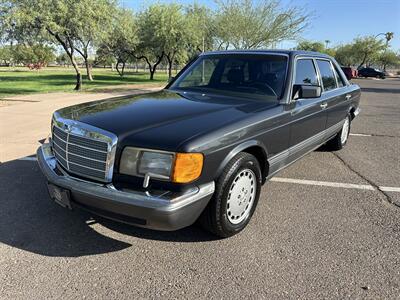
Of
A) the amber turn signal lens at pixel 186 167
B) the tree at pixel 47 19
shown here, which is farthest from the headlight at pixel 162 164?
the tree at pixel 47 19

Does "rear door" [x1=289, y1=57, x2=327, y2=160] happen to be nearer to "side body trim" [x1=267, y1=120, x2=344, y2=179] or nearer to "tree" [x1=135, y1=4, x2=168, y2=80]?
"side body trim" [x1=267, y1=120, x2=344, y2=179]

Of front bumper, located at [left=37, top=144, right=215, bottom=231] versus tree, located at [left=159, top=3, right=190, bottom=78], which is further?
tree, located at [left=159, top=3, right=190, bottom=78]

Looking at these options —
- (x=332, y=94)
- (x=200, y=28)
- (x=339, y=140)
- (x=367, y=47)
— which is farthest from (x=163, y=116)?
(x=367, y=47)

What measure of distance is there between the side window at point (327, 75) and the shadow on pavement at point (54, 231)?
302 centimetres

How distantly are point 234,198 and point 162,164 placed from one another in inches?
34.2

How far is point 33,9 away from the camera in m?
A: 17.1

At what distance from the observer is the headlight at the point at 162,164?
9.02ft

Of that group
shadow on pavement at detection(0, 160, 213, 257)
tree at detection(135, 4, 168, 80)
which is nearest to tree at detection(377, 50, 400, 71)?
tree at detection(135, 4, 168, 80)

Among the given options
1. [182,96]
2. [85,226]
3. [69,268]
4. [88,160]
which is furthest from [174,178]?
[182,96]

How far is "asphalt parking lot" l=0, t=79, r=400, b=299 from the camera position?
2719 mm

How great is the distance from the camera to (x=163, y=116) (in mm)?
3273

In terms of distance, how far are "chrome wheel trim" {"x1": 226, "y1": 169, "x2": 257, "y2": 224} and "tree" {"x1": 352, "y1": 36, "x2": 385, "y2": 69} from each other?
68.9 metres

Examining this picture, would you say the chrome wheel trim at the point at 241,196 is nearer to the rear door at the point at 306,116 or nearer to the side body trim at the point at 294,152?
the side body trim at the point at 294,152

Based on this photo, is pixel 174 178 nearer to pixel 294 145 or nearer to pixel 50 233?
pixel 50 233
